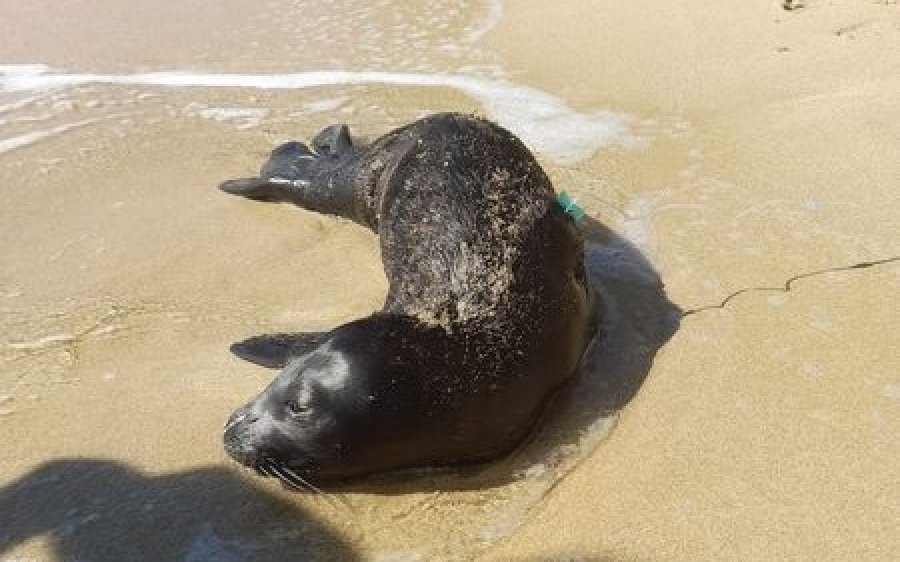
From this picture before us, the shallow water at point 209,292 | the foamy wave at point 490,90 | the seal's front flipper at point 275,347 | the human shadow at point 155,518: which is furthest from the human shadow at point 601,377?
the foamy wave at point 490,90

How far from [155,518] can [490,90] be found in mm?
4328

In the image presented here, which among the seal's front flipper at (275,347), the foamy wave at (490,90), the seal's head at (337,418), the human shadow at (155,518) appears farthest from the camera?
the foamy wave at (490,90)

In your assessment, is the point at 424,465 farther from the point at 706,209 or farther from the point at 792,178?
the point at 792,178

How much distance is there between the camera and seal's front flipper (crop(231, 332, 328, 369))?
3.27 metres

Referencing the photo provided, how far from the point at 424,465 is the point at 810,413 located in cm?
129

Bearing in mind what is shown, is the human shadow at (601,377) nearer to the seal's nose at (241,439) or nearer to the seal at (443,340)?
the seal at (443,340)

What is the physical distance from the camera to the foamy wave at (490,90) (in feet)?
17.9

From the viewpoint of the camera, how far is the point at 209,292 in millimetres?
4141

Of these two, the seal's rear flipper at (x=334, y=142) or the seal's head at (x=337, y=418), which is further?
the seal's rear flipper at (x=334, y=142)

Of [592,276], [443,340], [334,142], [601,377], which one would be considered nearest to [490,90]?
[334,142]

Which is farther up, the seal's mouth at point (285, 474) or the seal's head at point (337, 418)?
the seal's head at point (337, 418)

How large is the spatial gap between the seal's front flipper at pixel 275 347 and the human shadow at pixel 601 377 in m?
0.55

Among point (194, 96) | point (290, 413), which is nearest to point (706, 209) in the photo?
point (290, 413)

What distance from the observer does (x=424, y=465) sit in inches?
118
